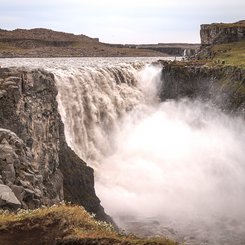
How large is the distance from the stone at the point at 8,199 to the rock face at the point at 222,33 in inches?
3409

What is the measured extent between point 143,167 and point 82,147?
8.50 m

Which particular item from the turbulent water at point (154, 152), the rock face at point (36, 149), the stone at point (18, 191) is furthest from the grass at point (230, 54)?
the stone at point (18, 191)

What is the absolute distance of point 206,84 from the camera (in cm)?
7131

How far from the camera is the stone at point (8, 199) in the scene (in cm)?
1799

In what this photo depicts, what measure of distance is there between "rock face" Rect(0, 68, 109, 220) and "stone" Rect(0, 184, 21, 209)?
1310 mm

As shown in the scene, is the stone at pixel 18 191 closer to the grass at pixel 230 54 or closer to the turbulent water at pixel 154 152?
the turbulent water at pixel 154 152

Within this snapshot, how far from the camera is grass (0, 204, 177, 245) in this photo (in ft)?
46.0

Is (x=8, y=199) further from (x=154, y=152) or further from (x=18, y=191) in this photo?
(x=154, y=152)

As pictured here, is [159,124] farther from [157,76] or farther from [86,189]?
[86,189]

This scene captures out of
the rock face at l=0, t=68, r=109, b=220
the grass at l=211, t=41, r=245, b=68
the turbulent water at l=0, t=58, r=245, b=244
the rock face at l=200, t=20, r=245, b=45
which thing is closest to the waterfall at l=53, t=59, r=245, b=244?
the turbulent water at l=0, t=58, r=245, b=244

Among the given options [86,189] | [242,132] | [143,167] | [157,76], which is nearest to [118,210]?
[86,189]

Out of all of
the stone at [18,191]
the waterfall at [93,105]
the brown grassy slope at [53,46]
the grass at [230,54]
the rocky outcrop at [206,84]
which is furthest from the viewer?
the brown grassy slope at [53,46]

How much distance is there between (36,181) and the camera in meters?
23.0

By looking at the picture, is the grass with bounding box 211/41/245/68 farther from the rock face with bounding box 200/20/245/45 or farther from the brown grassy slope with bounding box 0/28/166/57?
the brown grassy slope with bounding box 0/28/166/57
